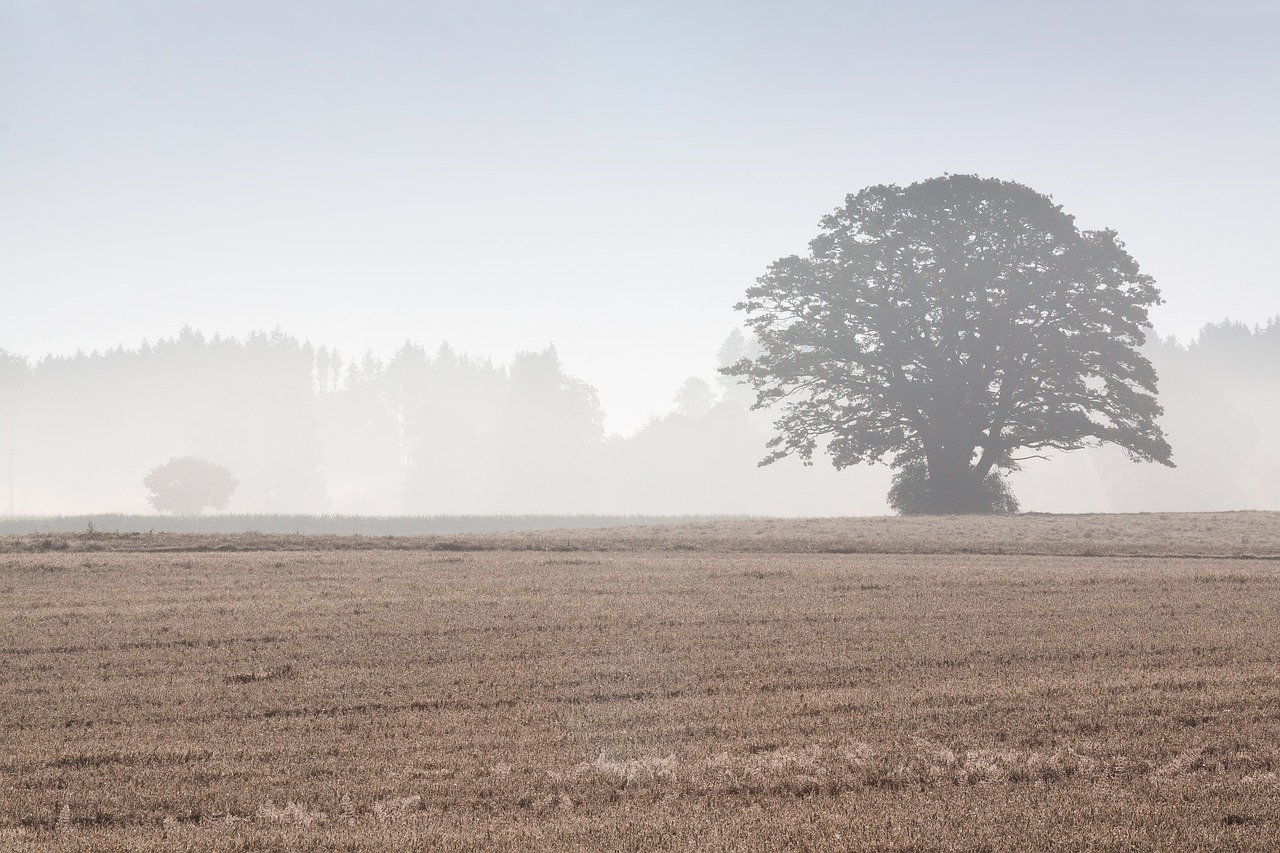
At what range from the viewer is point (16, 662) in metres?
11.7

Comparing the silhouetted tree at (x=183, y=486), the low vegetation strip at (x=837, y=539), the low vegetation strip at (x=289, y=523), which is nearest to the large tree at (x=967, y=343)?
the low vegetation strip at (x=837, y=539)

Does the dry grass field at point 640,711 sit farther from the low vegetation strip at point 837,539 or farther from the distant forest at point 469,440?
the distant forest at point 469,440

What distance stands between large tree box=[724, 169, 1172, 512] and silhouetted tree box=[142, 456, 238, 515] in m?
53.8

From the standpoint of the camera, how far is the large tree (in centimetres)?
3972

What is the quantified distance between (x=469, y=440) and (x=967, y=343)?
92134mm

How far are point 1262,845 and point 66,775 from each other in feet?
25.8

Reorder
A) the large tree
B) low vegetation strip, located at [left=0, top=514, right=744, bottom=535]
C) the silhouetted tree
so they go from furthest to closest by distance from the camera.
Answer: the silhouetted tree, low vegetation strip, located at [left=0, top=514, right=744, bottom=535], the large tree

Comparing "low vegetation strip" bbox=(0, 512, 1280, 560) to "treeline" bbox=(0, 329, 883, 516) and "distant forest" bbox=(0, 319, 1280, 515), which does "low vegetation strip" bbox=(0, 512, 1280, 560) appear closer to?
"distant forest" bbox=(0, 319, 1280, 515)

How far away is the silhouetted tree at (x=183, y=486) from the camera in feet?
266

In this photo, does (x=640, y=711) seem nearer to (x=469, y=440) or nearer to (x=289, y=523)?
(x=289, y=523)

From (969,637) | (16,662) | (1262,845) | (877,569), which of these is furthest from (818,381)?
(1262,845)

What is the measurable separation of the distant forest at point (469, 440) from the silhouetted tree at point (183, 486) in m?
20.3

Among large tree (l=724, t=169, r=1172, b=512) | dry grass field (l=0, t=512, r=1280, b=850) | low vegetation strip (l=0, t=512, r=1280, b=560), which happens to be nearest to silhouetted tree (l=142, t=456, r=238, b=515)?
large tree (l=724, t=169, r=1172, b=512)

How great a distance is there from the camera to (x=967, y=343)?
40.4 m
